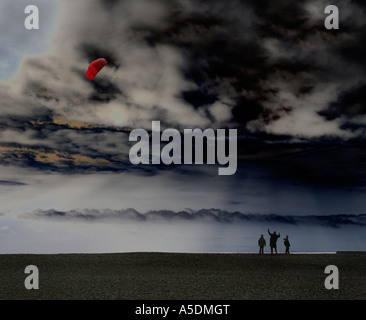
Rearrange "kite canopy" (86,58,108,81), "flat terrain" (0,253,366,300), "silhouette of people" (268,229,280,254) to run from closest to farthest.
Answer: "flat terrain" (0,253,366,300) < "kite canopy" (86,58,108,81) < "silhouette of people" (268,229,280,254)

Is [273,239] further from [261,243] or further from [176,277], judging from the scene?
[176,277]

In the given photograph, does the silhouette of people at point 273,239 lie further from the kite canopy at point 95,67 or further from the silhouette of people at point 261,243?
the kite canopy at point 95,67

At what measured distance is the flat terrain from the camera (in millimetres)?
20688

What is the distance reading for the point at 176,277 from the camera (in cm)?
2656

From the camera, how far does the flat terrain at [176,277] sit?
20688 mm

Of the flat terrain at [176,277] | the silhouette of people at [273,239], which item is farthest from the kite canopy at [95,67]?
the silhouette of people at [273,239]

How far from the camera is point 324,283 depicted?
2419cm

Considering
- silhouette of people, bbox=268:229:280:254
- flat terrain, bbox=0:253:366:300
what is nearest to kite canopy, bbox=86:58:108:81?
flat terrain, bbox=0:253:366:300

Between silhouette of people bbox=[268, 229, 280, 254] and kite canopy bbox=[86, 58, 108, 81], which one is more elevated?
kite canopy bbox=[86, 58, 108, 81]

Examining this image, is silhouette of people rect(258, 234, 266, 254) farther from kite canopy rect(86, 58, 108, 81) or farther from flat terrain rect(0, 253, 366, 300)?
kite canopy rect(86, 58, 108, 81)
